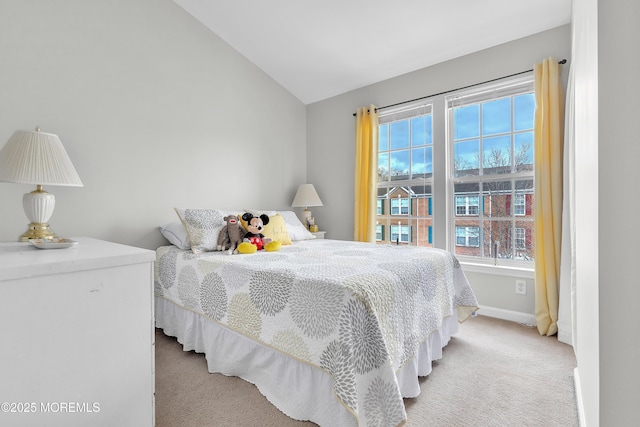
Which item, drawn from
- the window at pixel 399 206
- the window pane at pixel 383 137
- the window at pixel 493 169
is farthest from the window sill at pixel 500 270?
the window pane at pixel 383 137

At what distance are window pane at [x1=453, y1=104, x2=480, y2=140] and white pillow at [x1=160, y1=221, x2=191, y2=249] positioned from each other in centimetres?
275

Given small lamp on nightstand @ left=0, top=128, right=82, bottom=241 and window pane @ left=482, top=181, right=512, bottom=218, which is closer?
small lamp on nightstand @ left=0, top=128, right=82, bottom=241

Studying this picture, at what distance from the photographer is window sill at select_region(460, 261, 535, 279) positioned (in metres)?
2.49

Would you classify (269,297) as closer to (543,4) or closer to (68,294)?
(68,294)

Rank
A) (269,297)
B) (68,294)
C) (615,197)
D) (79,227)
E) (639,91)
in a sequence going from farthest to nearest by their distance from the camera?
1. (79,227)
2. (269,297)
3. (68,294)
4. (615,197)
5. (639,91)

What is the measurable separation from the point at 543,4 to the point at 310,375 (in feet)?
10.0

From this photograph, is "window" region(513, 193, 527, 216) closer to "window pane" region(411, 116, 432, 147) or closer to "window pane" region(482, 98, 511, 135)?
"window pane" region(482, 98, 511, 135)

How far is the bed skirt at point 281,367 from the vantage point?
1.27m

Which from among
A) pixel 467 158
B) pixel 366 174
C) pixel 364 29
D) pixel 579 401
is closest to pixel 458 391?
pixel 579 401

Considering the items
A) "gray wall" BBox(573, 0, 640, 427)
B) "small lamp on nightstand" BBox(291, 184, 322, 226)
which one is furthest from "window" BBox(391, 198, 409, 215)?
"gray wall" BBox(573, 0, 640, 427)

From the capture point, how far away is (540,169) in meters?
2.35

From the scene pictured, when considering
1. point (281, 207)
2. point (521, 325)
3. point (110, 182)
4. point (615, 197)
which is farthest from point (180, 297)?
point (521, 325)

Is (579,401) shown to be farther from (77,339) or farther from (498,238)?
(77,339)

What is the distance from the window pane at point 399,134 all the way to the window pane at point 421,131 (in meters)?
0.07
